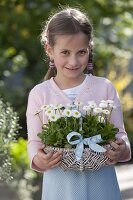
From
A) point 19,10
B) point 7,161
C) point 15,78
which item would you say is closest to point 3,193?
point 7,161

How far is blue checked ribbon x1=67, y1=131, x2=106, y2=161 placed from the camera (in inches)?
126

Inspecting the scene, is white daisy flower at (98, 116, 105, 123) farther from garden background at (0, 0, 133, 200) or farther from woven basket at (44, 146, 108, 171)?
garden background at (0, 0, 133, 200)

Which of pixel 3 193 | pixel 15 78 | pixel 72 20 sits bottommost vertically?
pixel 3 193

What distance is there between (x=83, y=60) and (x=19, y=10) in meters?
5.83

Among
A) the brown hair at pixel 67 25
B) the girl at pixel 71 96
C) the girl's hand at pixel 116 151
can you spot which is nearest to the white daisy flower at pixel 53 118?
the girl at pixel 71 96

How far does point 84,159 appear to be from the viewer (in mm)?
3232

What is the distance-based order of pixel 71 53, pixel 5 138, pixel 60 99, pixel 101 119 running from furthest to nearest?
pixel 5 138
pixel 60 99
pixel 71 53
pixel 101 119

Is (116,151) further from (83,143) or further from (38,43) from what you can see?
(38,43)

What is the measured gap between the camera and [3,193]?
5.19 metres

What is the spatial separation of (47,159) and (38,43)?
20.4 feet

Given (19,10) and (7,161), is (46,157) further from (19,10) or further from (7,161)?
(19,10)

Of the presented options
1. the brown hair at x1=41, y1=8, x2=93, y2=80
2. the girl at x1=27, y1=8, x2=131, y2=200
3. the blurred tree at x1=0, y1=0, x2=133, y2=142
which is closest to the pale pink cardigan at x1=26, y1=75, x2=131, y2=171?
the girl at x1=27, y1=8, x2=131, y2=200

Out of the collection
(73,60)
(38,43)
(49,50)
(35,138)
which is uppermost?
(38,43)

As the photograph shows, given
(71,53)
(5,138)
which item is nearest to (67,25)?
(71,53)
